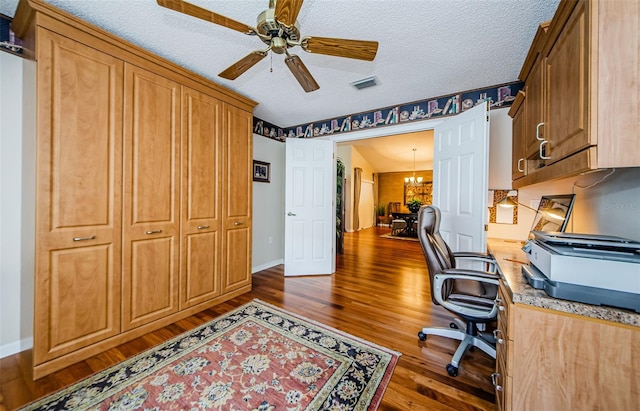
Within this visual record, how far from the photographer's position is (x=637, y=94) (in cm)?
84

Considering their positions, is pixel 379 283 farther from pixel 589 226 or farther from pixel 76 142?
pixel 76 142

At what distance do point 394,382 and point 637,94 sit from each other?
180 cm

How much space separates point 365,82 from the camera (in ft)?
8.39

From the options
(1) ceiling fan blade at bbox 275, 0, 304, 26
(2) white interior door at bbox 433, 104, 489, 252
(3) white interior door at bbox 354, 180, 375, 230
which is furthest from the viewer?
(3) white interior door at bbox 354, 180, 375, 230

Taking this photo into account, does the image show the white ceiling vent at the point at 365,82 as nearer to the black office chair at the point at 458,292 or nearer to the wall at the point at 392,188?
the black office chair at the point at 458,292

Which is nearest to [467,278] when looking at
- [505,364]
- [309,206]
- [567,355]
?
[505,364]

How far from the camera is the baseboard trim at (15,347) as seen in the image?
1.68 meters

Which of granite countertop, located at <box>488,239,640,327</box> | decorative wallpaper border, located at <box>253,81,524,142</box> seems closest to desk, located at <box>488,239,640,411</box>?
granite countertop, located at <box>488,239,640,327</box>

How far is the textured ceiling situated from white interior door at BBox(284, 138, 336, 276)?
1057mm

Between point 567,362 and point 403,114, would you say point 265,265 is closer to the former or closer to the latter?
point 403,114

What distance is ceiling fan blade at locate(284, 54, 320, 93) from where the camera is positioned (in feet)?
5.12

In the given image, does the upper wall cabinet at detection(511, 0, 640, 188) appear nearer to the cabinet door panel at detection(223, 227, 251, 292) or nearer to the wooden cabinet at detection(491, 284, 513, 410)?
the wooden cabinet at detection(491, 284, 513, 410)

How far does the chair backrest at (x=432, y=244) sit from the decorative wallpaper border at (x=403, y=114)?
1467 millimetres

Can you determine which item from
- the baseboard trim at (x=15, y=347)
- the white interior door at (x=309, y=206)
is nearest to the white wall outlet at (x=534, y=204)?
the white interior door at (x=309, y=206)
